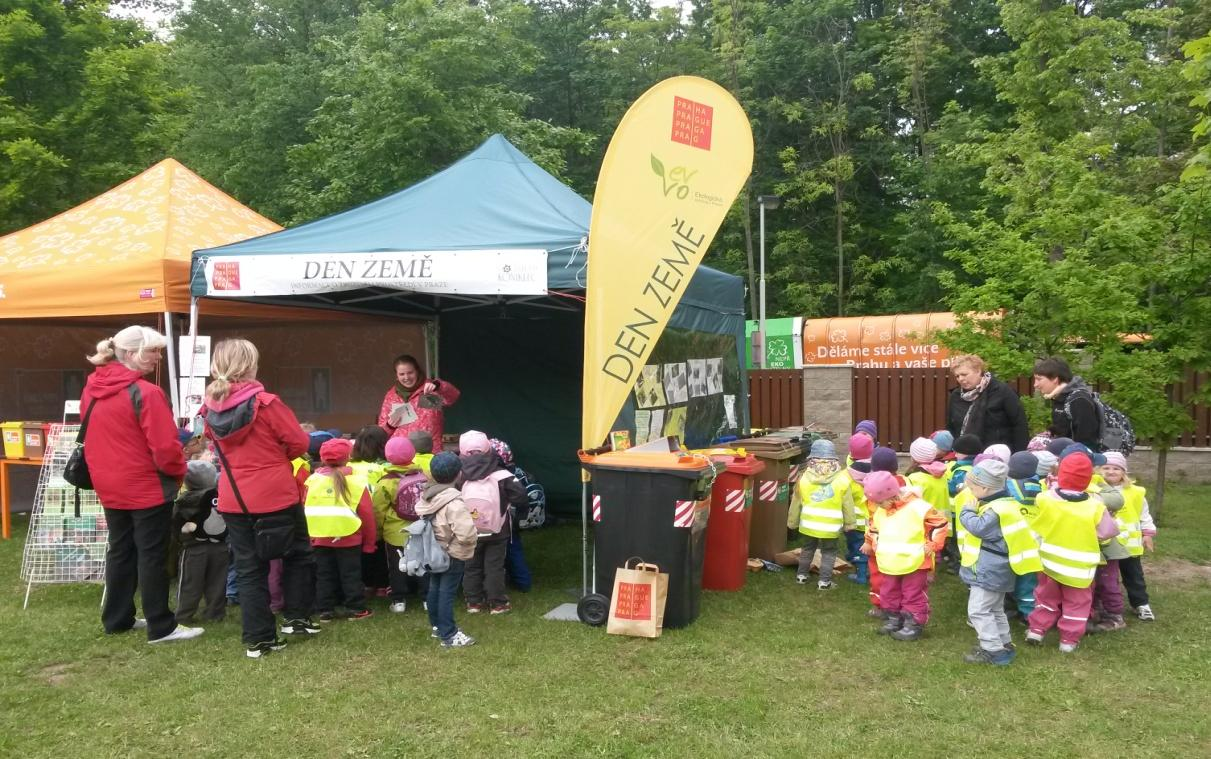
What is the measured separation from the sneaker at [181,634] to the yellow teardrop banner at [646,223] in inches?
99.5

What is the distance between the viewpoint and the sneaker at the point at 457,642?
16.4ft

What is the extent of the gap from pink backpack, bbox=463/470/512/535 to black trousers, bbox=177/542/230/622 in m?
1.58

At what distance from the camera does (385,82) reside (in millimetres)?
16906

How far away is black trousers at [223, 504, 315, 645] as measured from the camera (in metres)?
4.71

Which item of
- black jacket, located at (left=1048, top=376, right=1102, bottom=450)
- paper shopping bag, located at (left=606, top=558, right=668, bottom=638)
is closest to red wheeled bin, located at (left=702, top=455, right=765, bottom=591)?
paper shopping bag, located at (left=606, top=558, right=668, bottom=638)

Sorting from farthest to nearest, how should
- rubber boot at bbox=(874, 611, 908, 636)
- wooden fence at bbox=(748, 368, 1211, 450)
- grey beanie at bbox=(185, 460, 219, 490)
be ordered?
wooden fence at bbox=(748, 368, 1211, 450) → grey beanie at bbox=(185, 460, 219, 490) → rubber boot at bbox=(874, 611, 908, 636)

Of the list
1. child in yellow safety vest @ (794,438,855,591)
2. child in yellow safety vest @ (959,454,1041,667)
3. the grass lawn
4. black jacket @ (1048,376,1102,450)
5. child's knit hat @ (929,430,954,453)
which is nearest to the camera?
the grass lawn

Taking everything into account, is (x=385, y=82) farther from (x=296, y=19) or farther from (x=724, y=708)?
(x=724, y=708)

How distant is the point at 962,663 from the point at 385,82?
50.6 feet

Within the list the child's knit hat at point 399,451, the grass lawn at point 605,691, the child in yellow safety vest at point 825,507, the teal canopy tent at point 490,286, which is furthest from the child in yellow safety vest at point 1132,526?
the child's knit hat at point 399,451

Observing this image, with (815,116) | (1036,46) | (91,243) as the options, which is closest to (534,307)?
(91,243)

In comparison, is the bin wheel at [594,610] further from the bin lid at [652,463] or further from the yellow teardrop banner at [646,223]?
the yellow teardrop banner at [646,223]

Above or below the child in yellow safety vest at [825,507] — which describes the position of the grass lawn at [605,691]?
below

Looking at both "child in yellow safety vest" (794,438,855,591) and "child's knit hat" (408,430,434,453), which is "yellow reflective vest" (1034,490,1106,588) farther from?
"child's knit hat" (408,430,434,453)
